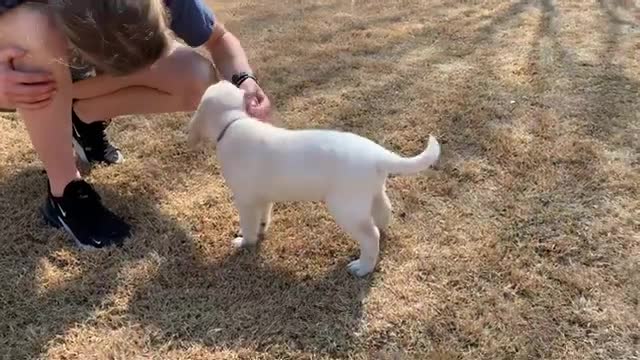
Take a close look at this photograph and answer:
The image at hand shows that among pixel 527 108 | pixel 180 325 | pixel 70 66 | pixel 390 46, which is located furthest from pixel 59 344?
pixel 390 46

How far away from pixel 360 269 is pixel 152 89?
0.85 meters

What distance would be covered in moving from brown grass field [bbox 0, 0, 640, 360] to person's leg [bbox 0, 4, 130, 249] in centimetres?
6

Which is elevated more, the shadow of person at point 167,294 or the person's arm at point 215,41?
the person's arm at point 215,41

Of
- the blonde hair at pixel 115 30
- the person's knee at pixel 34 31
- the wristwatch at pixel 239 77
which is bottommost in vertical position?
the wristwatch at pixel 239 77

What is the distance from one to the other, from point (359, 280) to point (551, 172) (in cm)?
77

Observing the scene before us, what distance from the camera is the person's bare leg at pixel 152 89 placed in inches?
82.3

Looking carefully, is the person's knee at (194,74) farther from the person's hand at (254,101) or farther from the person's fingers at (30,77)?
the person's fingers at (30,77)

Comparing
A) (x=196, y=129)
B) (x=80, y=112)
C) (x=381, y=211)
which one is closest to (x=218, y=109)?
(x=196, y=129)

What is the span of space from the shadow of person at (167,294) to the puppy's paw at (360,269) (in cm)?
2

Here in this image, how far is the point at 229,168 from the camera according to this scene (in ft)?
5.87

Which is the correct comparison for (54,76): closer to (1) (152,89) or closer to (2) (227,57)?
(1) (152,89)

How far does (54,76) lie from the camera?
1.79 metres

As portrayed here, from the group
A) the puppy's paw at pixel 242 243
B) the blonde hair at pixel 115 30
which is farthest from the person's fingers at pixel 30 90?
the puppy's paw at pixel 242 243

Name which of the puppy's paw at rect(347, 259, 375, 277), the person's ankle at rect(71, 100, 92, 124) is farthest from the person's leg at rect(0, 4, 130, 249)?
the puppy's paw at rect(347, 259, 375, 277)
